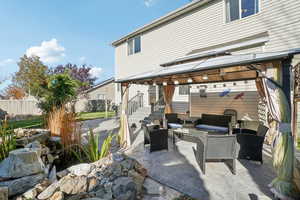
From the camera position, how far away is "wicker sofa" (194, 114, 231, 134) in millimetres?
5748

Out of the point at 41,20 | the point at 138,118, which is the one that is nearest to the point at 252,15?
the point at 138,118

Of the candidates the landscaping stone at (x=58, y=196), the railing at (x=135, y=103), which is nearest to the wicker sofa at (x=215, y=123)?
the railing at (x=135, y=103)

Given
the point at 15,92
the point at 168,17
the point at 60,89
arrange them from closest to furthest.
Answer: the point at 60,89 < the point at 168,17 < the point at 15,92

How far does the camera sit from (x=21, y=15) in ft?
25.8

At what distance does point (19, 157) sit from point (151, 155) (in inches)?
118

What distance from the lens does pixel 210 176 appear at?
10.4 feet

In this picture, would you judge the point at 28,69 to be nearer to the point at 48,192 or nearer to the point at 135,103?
the point at 135,103

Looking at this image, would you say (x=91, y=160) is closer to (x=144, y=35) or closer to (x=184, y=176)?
(x=184, y=176)

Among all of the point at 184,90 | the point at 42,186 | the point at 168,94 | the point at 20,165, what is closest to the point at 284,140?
the point at 42,186

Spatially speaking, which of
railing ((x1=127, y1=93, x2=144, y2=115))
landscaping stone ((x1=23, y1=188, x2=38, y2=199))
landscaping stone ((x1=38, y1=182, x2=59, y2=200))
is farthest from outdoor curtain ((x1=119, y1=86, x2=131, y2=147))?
railing ((x1=127, y1=93, x2=144, y2=115))

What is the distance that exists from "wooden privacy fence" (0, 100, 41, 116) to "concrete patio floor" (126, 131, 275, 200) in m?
12.8

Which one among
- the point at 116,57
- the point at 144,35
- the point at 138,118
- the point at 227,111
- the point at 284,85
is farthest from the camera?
the point at 116,57

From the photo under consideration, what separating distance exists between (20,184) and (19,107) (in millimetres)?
13990

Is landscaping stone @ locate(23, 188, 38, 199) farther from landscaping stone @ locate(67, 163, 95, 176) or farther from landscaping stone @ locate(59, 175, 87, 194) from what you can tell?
landscaping stone @ locate(67, 163, 95, 176)
